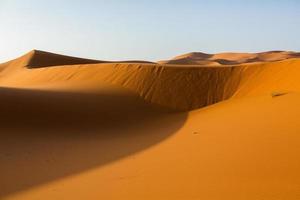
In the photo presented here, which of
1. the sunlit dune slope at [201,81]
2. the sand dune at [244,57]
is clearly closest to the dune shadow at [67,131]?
the sunlit dune slope at [201,81]

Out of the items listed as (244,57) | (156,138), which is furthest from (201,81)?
(244,57)

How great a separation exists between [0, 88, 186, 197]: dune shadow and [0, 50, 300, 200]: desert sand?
27 millimetres

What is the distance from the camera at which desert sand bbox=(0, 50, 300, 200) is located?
4.80 meters

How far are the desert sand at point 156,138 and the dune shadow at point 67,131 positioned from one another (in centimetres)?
3

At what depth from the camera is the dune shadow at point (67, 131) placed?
21.2 ft

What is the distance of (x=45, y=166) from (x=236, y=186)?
3611mm

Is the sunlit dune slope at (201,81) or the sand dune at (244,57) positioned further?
the sand dune at (244,57)

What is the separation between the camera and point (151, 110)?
582 inches

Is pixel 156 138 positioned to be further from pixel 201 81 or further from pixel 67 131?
pixel 201 81

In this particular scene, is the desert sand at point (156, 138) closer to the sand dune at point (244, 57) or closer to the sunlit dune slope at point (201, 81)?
the sunlit dune slope at point (201, 81)

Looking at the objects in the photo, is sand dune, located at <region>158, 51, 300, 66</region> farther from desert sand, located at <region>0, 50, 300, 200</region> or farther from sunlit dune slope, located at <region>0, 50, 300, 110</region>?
desert sand, located at <region>0, 50, 300, 200</region>

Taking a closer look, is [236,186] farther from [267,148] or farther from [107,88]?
[107,88]

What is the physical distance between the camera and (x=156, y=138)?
8.88 meters

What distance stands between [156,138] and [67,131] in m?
2.93
